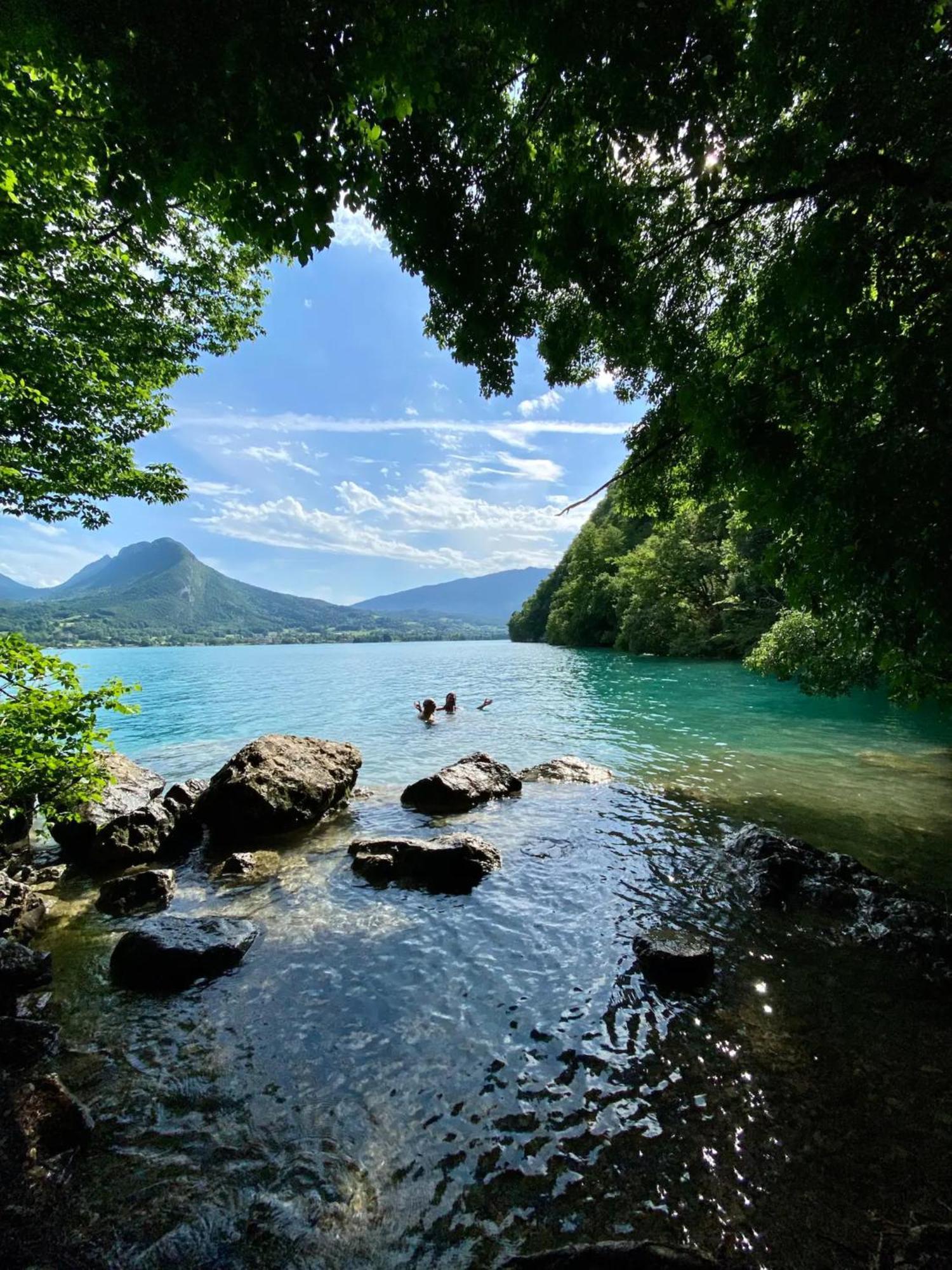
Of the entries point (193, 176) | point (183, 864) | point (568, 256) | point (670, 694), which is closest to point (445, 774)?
point (183, 864)

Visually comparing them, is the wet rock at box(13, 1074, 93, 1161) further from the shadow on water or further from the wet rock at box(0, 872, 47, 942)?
the wet rock at box(0, 872, 47, 942)

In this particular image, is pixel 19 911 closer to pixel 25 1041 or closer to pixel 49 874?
pixel 49 874

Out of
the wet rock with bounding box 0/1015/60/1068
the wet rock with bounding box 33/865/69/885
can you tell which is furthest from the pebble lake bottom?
the wet rock with bounding box 33/865/69/885

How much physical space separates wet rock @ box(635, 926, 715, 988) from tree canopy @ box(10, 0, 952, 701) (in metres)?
3.89

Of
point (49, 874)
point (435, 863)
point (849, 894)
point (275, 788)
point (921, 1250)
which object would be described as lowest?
point (49, 874)

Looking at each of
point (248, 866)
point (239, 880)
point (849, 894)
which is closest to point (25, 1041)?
point (239, 880)

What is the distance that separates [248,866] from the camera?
9.68m

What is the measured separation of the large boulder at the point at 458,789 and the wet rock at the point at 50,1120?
349 inches

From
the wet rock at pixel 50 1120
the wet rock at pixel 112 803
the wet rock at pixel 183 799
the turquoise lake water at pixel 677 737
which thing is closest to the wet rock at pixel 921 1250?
the wet rock at pixel 50 1120

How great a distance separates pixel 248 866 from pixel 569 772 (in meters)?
9.08

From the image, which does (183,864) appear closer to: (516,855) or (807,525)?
(516,855)

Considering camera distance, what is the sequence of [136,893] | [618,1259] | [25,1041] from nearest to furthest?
[618,1259] → [25,1041] → [136,893]

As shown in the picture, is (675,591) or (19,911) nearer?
(19,911)

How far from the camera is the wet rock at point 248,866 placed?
949 cm
